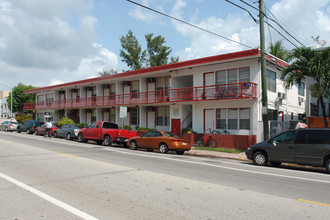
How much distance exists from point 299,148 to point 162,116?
1552 cm

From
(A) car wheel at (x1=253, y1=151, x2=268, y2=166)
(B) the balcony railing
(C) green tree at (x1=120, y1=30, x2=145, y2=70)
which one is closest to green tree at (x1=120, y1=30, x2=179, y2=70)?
(C) green tree at (x1=120, y1=30, x2=145, y2=70)

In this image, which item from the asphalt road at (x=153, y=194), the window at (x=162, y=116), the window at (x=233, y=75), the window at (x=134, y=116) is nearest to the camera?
the asphalt road at (x=153, y=194)

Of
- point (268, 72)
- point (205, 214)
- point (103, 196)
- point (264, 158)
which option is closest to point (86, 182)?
point (103, 196)

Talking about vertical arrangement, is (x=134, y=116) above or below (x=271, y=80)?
below

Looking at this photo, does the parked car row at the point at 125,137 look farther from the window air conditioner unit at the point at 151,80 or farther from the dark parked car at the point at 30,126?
the window air conditioner unit at the point at 151,80

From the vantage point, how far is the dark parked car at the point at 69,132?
22422mm

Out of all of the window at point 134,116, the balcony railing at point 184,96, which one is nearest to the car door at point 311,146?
the balcony railing at point 184,96

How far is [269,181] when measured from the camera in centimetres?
800

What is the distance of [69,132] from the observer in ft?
75.5

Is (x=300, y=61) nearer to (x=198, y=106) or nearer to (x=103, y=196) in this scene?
(x=198, y=106)

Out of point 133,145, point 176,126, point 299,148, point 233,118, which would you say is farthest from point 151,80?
point 299,148

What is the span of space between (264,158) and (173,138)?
5292mm

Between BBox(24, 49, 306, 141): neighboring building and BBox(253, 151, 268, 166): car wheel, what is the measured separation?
5.97 metres

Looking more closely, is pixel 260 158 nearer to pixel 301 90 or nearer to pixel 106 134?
pixel 106 134
